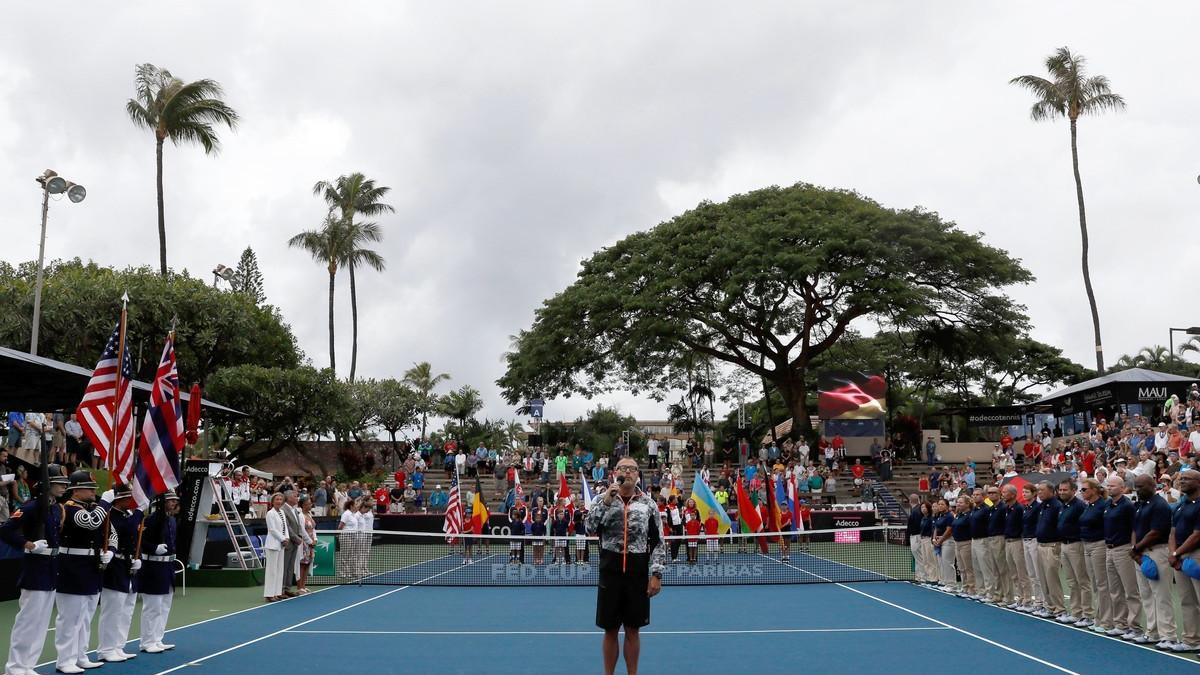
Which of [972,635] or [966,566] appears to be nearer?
[972,635]

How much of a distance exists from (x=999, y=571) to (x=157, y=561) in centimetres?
1264

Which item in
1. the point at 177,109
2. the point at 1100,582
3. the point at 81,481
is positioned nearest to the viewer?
the point at 81,481

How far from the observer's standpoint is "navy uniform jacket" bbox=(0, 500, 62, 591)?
969 centimetres

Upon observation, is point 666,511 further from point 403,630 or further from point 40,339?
point 40,339

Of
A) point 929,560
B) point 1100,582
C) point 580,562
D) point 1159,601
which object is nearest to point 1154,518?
point 1159,601

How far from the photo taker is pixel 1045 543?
14.3 meters

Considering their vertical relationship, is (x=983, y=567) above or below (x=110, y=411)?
below

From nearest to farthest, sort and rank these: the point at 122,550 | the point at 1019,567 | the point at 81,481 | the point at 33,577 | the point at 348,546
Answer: the point at 33,577, the point at 81,481, the point at 122,550, the point at 1019,567, the point at 348,546

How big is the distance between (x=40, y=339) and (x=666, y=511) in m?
27.6

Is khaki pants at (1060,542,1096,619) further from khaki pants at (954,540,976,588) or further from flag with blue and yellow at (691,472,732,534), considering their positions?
flag with blue and yellow at (691,472,732,534)

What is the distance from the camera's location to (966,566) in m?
17.6

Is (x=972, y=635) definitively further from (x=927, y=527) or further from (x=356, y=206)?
(x=356, y=206)

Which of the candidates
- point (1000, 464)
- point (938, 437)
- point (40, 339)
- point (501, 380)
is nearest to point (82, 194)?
point (40, 339)

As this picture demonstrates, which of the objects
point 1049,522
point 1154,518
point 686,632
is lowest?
Answer: point 686,632
